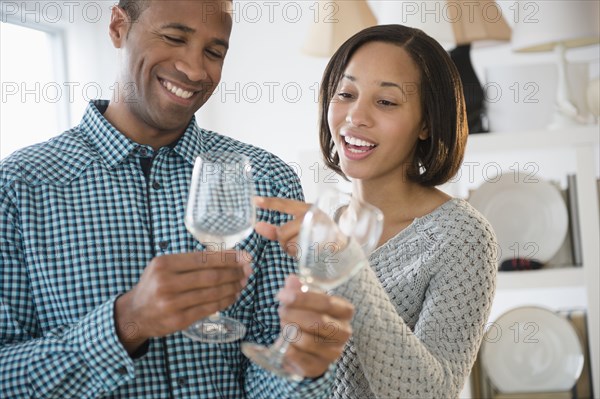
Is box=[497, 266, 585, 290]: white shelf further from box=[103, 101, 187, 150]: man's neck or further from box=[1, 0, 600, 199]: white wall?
box=[103, 101, 187, 150]: man's neck

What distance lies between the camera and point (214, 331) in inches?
49.1

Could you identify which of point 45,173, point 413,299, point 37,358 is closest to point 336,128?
point 413,299

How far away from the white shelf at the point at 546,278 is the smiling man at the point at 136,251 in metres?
1.74

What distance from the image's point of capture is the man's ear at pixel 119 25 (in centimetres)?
152

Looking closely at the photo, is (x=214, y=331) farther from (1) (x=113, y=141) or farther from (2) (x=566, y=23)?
(2) (x=566, y=23)

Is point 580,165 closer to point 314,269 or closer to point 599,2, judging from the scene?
point 599,2

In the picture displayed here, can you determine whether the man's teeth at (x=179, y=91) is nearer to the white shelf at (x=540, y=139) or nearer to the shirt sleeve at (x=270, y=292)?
the shirt sleeve at (x=270, y=292)

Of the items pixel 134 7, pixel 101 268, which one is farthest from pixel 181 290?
pixel 134 7

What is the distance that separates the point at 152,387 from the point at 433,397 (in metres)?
0.49

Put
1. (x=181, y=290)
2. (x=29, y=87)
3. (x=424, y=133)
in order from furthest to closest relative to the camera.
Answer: (x=29, y=87) → (x=424, y=133) → (x=181, y=290)

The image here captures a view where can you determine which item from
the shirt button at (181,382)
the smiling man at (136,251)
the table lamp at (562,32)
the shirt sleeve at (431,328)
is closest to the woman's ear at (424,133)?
the shirt sleeve at (431,328)

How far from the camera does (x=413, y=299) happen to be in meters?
1.69

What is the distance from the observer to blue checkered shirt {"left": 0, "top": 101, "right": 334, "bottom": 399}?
4.17 feet

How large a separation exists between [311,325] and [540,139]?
2.11 metres
